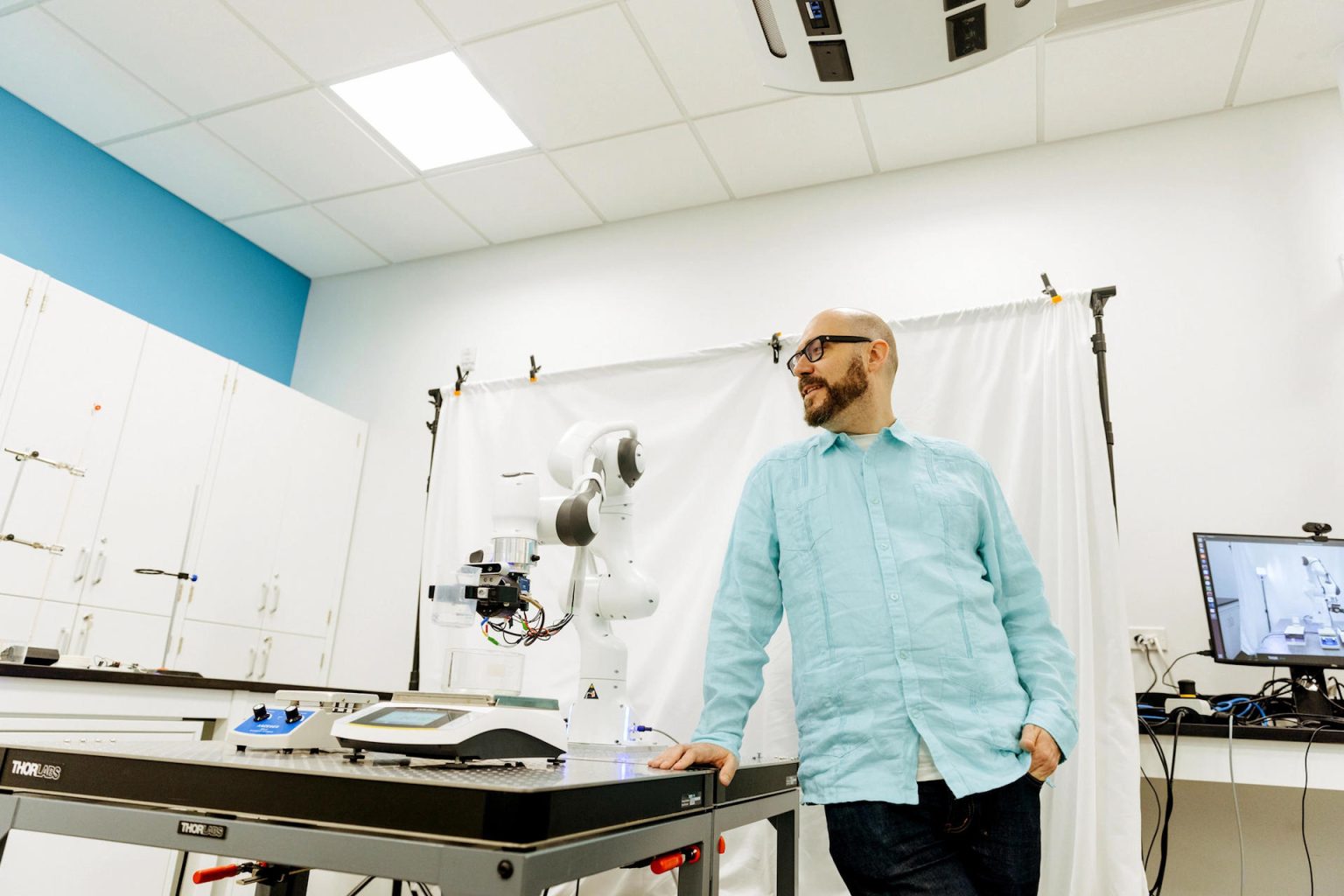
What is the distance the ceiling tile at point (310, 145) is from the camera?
3070 millimetres

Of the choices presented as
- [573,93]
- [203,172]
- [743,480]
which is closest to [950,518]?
[743,480]

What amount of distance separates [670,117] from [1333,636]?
2.52m

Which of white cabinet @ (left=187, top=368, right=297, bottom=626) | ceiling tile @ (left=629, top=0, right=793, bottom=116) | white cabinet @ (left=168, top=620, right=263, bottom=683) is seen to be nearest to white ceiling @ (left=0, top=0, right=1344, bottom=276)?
ceiling tile @ (left=629, top=0, right=793, bottom=116)

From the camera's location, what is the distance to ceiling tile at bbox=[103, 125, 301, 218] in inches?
129

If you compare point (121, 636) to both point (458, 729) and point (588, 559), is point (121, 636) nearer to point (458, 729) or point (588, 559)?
point (588, 559)

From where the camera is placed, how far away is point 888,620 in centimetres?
148

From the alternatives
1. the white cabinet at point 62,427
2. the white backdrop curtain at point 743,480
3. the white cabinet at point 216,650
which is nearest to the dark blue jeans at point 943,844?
the white backdrop curtain at point 743,480

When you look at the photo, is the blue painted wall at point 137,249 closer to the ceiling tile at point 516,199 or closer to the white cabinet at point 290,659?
the ceiling tile at point 516,199

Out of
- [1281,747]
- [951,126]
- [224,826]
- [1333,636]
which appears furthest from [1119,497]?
[224,826]

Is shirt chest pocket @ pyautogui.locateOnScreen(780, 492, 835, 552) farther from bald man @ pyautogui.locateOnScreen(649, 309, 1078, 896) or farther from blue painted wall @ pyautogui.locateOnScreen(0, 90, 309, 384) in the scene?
blue painted wall @ pyautogui.locateOnScreen(0, 90, 309, 384)

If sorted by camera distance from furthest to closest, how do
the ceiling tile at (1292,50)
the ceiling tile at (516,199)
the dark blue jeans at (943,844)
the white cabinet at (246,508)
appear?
the ceiling tile at (516,199), the white cabinet at (246,508), the ceiling tile at (1292,50), the dark blue jeans at (943,844)

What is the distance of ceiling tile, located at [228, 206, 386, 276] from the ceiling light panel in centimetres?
76

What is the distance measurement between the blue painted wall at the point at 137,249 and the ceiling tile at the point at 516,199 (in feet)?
3.76

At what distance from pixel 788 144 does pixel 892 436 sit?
1805 millimetres
